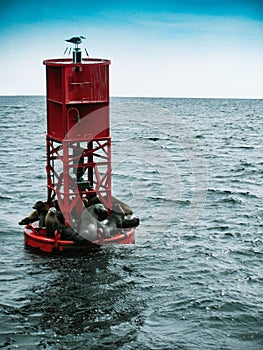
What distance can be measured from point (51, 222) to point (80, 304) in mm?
5548

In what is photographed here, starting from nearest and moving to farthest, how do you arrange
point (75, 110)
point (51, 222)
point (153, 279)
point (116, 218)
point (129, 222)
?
point (153, 279) → point (75, 110) → point (51, 222) → point (116, 218) → point (129, 222)

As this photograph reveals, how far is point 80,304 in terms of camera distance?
2495cm

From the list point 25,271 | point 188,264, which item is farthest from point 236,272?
point 25,271

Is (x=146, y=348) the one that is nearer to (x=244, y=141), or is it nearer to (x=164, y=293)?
(x=164, y=293)

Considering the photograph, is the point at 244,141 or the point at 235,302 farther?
the point at 244,141

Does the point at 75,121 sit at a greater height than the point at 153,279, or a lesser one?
greater

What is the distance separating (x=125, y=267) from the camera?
29078mm

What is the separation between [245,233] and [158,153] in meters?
38.4

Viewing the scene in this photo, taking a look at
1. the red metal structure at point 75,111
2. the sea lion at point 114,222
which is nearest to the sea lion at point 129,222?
the sea lion at point 114,222

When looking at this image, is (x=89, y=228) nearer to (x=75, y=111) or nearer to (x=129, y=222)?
(x=129, y=222)

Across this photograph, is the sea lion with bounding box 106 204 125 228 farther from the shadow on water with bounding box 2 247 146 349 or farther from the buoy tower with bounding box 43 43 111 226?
the buoy tower with bounding box 43 43 111 226

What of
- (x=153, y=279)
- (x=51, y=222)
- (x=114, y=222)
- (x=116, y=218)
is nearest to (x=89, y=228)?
(x=114, y=222)

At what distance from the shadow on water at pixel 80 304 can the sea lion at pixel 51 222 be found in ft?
3.91

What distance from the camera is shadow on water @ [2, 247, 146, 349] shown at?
2230 cm
